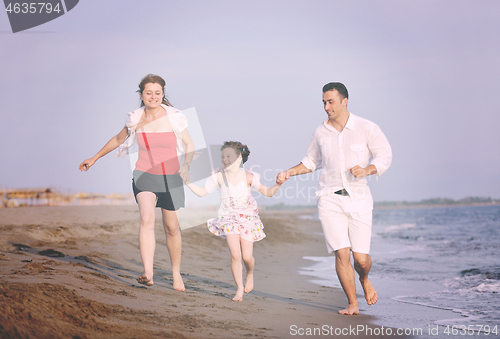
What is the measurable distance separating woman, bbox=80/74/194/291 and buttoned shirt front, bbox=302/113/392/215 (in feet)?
5.05

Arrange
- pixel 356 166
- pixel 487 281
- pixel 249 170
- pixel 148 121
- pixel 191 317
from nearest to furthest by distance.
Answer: pixel 191 317 < pixel 356 166 < pixel 148 121 < pixel 249 170 < pixel 487 281

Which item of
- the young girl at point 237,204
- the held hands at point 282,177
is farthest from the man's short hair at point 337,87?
the young girl at point 237,204

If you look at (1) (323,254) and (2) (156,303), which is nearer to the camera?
(2) (156,303)

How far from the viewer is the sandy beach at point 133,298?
3133 millimetres

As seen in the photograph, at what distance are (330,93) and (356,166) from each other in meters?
0.80

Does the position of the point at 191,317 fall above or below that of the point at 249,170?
below

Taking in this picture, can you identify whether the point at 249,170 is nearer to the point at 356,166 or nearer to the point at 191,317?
the point at 356,166

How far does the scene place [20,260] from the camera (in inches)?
218

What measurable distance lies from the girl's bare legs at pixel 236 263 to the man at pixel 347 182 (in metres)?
1.04

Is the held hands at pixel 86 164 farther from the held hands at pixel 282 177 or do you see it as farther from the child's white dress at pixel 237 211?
the held hands at pixel 282 177

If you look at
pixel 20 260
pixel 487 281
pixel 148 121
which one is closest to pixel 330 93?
pixel 148 121

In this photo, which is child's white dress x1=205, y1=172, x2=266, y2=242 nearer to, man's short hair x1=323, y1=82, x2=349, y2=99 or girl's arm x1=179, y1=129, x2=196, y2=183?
girl's arm x1=179, y1=129, x2=196, y2=183

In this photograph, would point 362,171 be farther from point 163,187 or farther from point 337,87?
point 163,187

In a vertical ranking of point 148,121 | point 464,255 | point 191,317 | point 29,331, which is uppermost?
point 148,121
